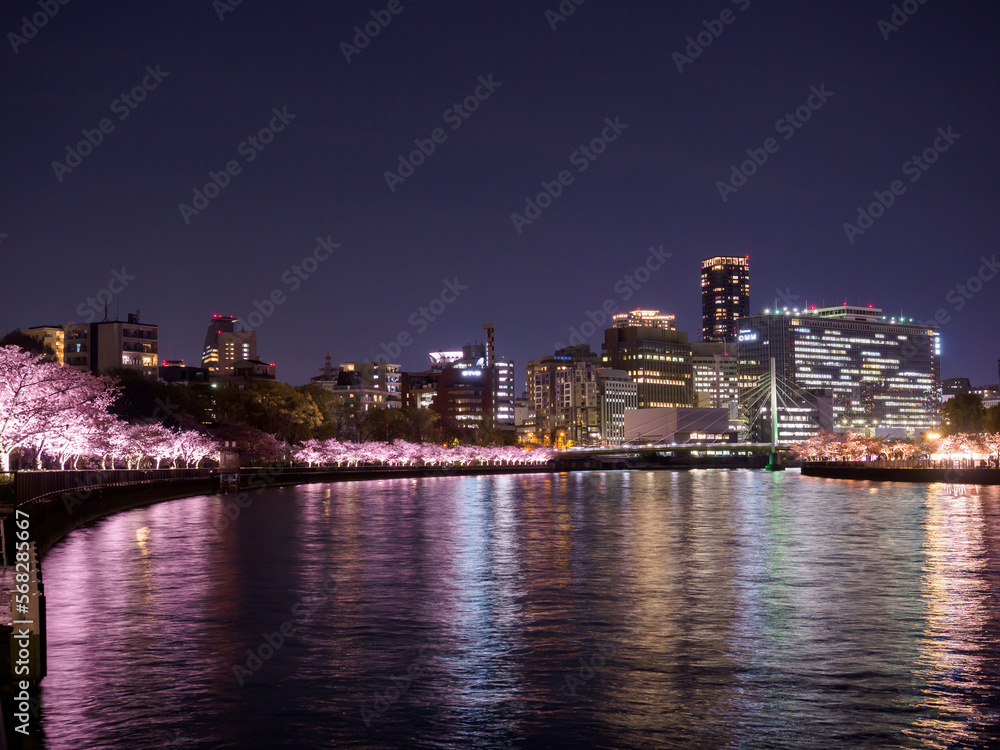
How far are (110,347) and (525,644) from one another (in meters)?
187

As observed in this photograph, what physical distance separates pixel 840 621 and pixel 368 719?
12.5m

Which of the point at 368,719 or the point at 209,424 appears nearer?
the point at 368,719

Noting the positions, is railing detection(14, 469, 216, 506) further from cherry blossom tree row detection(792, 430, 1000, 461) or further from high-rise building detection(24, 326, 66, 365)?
high-rise building detection(24, 326, 66, 365)

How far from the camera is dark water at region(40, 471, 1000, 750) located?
15117 mm

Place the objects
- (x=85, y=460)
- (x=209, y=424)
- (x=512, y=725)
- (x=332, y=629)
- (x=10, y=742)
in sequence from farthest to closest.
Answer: (x=209, y=424) → (x=85, y=460) → (x=332, y=629) → (x=512, y=725) → (x=10, y=742)

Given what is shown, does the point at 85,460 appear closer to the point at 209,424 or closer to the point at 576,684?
the point at 209,424

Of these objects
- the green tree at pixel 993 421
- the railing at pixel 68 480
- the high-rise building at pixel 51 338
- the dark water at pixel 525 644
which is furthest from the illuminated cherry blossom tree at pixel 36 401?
the high-rise building at pixel 51 338

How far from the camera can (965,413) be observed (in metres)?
160

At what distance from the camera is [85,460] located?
106 meters

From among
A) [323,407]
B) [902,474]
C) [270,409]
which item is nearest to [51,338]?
[323,407]

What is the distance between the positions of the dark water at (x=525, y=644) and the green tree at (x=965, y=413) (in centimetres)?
12215

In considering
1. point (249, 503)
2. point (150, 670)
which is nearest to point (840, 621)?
point (150, 670)

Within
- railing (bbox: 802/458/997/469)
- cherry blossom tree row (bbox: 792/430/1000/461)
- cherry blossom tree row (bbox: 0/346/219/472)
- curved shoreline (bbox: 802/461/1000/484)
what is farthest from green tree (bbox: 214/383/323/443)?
cherry blossom tree row (bbox: 792/430/1000/461)

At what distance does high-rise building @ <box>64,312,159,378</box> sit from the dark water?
15875 cm
